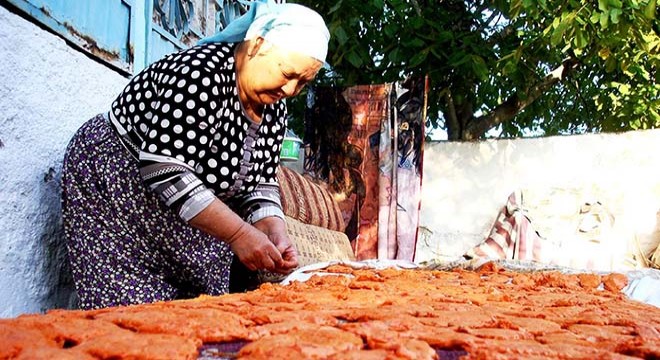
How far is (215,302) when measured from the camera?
1.30m

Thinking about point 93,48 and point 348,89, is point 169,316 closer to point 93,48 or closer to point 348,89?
point 93,48

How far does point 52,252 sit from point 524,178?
4.30m

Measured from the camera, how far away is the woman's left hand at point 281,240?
6.07 ft

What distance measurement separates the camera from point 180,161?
66.2 inches

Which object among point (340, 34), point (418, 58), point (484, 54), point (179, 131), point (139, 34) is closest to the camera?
point (179, 131)

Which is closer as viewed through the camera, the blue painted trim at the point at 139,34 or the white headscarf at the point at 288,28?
the white headscarf at the point at 288,28

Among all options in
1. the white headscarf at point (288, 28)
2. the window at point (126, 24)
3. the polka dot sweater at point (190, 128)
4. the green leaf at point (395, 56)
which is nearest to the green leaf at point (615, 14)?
the green leaf at point (395, 56)

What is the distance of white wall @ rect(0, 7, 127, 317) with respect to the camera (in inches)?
74.4

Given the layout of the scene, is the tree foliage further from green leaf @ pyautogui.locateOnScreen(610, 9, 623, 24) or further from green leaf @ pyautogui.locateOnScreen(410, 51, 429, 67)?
green leaf @ pyautogui.locateOnScreen(610, 9, 623, 24)

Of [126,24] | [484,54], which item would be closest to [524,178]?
[484,54]

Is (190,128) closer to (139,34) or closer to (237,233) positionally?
(237,233)

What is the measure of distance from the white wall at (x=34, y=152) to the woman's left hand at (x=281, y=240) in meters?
0.69

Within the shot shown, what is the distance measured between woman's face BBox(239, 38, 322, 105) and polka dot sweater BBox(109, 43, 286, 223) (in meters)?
0.05

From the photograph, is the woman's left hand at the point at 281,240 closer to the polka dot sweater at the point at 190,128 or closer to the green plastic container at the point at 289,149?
the polka dot sweater at the point at 190,128
